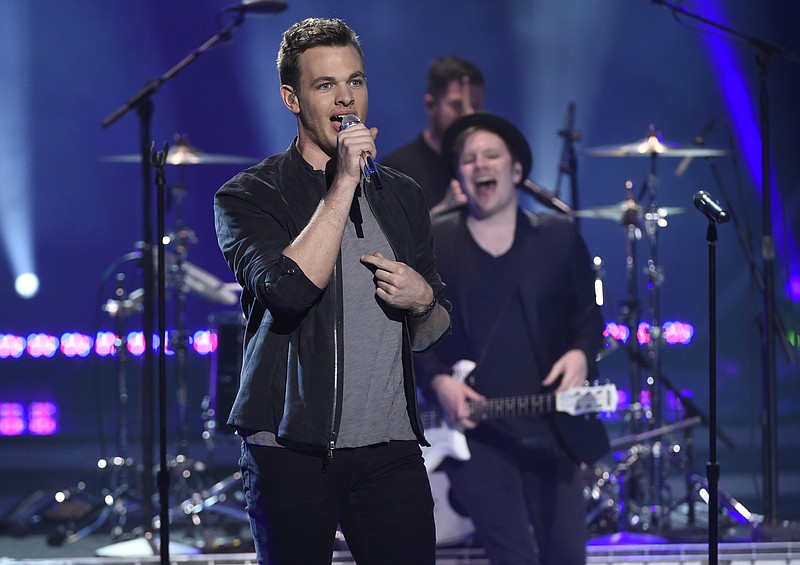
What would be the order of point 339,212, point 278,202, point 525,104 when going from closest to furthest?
point 339,212, point 278,202, point 525,104

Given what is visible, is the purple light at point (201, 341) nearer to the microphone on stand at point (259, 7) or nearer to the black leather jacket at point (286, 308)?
the microphone on stand at point (259, 7)

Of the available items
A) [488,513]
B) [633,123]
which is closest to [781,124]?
[633,123]

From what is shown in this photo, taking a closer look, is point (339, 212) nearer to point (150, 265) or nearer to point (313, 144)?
point (313, 144)

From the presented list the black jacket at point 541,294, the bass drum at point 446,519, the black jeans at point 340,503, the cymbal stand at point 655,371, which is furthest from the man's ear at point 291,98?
the cymbal stand at point 655,371

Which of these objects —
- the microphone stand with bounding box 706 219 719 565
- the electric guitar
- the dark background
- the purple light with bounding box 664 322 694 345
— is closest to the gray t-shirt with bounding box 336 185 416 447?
the microphone stand with bounding box 706 219 719 565

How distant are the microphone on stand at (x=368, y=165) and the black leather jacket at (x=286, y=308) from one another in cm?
17

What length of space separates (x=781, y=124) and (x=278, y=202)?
680 centimetres

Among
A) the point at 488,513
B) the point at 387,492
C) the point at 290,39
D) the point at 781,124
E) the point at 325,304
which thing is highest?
the point at 781,124

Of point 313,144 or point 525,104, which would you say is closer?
point 313,144

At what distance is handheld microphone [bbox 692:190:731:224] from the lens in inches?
120

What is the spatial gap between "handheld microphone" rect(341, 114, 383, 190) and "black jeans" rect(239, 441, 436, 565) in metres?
0.57

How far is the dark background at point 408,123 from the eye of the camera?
25.4 feet

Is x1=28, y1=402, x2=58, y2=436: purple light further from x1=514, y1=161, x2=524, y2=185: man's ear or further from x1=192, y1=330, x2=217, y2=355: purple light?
x1=514, y1=161, x2=524, y2=185: man's ear

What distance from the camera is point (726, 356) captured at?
8.70m
